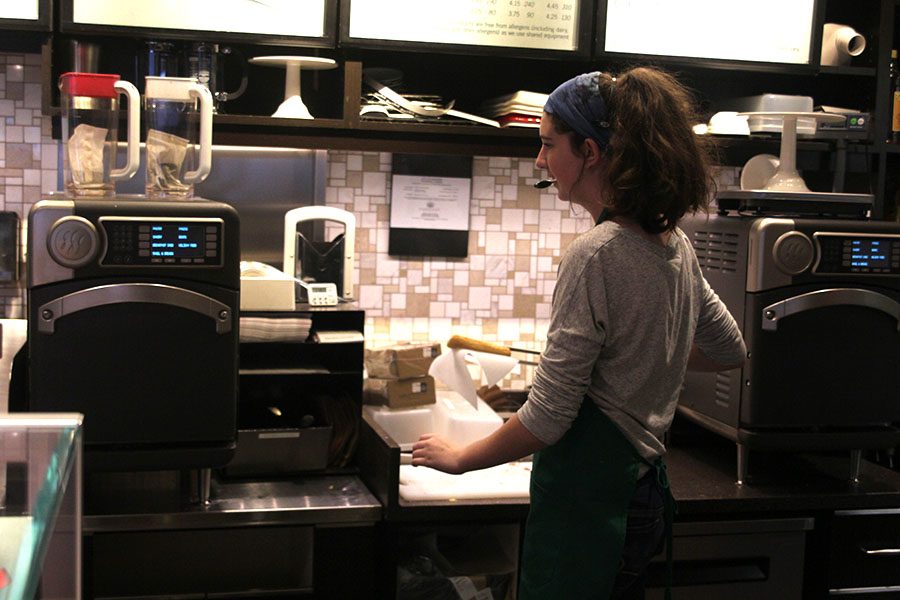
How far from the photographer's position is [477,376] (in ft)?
11.2

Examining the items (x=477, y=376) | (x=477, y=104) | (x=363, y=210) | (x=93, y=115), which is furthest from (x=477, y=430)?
(x=93, y=115)

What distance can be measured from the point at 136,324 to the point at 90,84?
58 cm

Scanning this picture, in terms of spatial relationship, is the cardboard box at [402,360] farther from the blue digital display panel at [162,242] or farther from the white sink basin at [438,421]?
the blue digital display panel at [162,242]

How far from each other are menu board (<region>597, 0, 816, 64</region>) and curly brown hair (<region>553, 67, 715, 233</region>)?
122 centimetres

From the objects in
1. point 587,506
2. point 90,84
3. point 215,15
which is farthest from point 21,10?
point 587,506

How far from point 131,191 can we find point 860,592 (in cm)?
215

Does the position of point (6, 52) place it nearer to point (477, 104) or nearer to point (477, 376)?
point (477, 104)

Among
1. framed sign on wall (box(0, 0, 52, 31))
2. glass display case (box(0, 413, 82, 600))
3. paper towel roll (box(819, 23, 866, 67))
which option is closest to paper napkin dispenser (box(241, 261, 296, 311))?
framed sign on wall (box(0, 0, 52, 31))

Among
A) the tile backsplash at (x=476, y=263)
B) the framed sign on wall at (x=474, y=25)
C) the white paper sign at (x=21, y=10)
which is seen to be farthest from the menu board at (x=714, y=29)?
the white paper sign at (x=21, y=10)

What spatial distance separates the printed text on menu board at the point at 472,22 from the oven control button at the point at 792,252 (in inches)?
30.7

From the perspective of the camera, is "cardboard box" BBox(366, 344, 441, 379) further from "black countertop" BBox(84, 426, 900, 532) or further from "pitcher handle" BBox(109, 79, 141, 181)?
"pitcher handle" BBox(109, 79, 141, 181)

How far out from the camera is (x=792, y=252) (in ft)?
8.82

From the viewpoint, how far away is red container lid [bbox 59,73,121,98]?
2.51m

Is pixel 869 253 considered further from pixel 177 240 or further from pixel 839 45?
pixel 177 240
